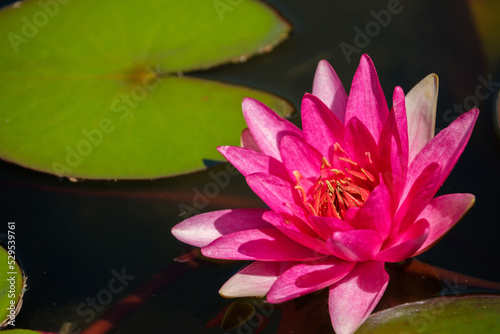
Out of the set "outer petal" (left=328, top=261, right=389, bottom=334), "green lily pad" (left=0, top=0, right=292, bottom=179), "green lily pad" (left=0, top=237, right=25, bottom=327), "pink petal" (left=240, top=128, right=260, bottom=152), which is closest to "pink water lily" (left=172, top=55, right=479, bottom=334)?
"outer petal" (left=328, top=261, right=389, bottom=334)

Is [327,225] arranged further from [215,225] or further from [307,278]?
[215,225]

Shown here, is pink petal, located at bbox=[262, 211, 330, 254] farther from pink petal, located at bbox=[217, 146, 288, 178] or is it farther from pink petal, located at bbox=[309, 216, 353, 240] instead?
pink petal, located at bbox=[217, 146, 288, 178]

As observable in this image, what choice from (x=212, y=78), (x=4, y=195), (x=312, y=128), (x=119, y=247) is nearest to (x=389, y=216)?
(x=312, y=128)

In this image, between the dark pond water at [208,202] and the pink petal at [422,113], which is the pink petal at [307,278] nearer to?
the dark pond water at [208,202]

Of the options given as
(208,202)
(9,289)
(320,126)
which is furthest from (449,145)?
(9,289)

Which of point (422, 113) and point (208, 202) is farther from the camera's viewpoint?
point (208, 202)

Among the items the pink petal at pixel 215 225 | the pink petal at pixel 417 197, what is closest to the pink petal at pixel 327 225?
the pink petal at pixel 417 197
